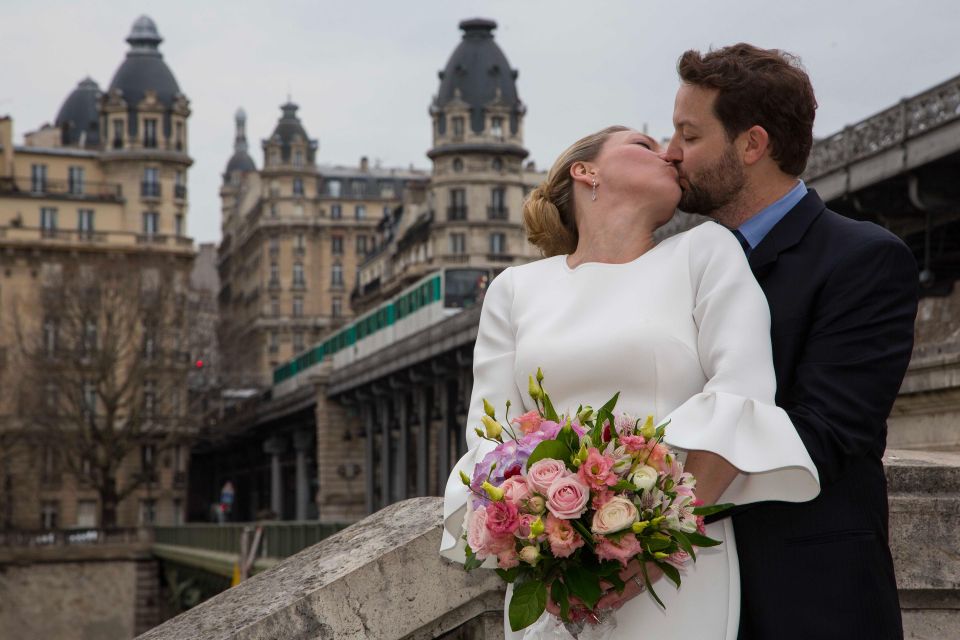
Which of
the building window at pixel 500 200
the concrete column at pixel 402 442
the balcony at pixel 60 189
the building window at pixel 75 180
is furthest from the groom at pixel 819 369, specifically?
the building window at pixel 75 180

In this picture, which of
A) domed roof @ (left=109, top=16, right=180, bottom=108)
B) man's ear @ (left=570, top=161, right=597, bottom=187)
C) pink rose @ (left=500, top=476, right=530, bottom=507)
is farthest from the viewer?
domed roof @ (left=109, top=16, right=180, bottom=108)

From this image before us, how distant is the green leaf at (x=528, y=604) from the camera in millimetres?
3754

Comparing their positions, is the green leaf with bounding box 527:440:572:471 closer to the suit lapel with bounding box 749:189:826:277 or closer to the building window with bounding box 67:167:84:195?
the suit lapel with bounding box 749:189:826:277

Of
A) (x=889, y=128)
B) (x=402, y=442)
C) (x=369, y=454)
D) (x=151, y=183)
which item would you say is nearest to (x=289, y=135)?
(x=151, y=183)

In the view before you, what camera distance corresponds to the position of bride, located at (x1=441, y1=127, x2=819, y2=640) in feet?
12.3

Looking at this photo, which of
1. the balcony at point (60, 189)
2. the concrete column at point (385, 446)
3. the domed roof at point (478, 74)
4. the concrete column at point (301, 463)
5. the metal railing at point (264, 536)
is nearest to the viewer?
Answer: the metal railing at point (264, 536)

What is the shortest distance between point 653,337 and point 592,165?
0.59 m

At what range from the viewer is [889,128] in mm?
26250

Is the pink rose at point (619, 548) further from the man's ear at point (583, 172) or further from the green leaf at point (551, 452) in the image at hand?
the man's ear at point (583, 172)

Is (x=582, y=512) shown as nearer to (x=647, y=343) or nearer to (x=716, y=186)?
(x=647, y=343)

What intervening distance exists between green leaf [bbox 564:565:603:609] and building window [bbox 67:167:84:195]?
89809 mm

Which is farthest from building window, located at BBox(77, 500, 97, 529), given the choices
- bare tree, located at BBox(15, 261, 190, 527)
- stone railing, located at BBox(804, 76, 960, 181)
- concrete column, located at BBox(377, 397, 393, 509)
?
stone railing, located at BBox(804, 76, 960, 181)

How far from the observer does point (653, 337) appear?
12.9 ft

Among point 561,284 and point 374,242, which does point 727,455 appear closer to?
point 561,284
